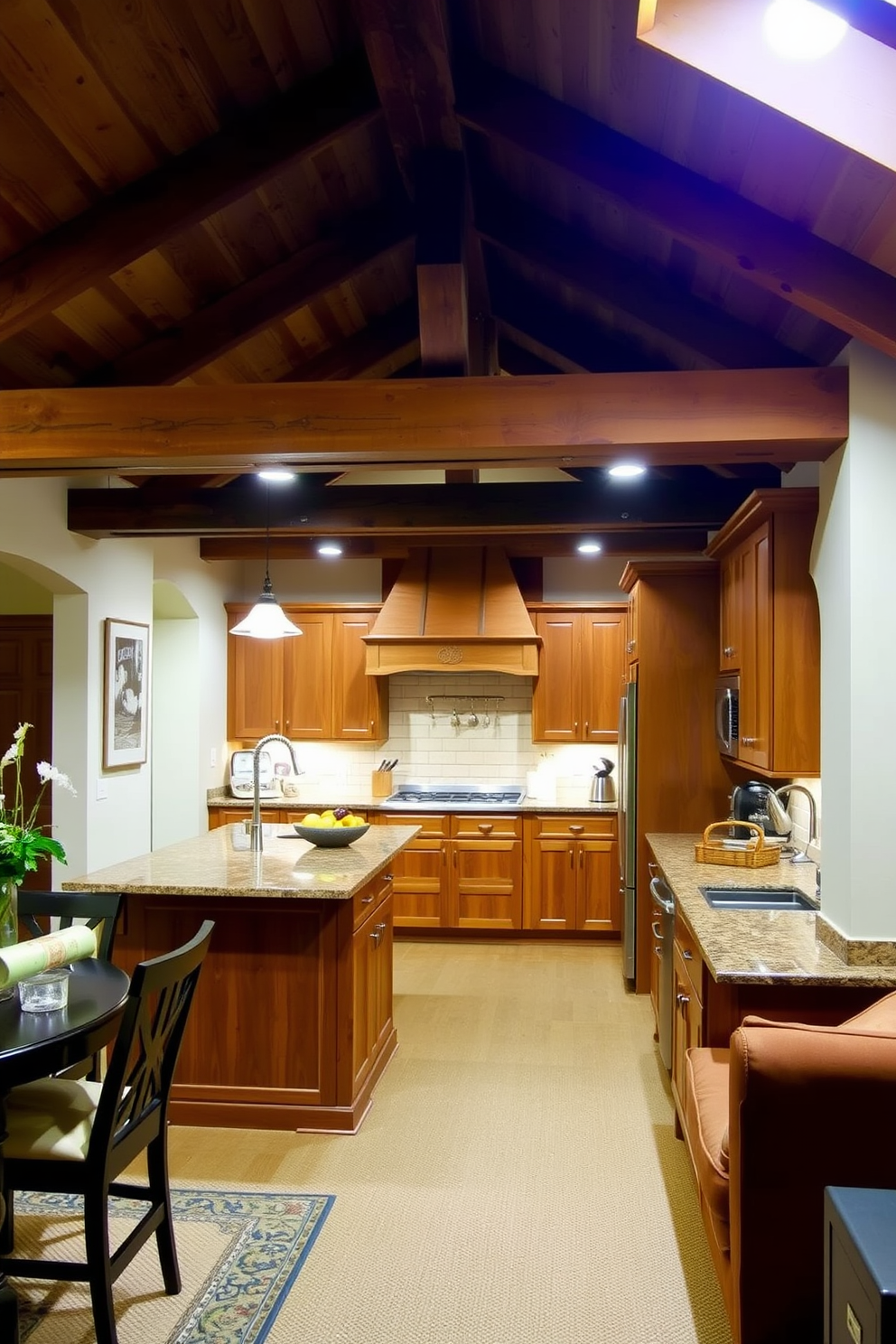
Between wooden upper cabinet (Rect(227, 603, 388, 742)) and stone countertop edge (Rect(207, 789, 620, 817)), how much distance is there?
437 millimetres

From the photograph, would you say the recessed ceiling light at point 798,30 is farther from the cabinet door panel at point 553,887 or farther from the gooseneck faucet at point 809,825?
the cabinet door panel at point 553,887

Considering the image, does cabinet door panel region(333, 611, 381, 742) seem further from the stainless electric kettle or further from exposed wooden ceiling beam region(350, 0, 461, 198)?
exposed wooden ceiling beam region(350, 0, 461, 198)

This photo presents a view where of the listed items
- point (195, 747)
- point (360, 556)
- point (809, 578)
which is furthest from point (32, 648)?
point (809, 578)

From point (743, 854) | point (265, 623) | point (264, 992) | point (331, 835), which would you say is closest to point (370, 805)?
point (331, 835)

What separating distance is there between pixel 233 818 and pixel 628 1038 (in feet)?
10.8

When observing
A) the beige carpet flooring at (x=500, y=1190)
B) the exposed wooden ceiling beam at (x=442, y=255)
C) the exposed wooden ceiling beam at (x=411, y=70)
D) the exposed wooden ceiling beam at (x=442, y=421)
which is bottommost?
the beige carpet flooring at (x=500, y=1190)

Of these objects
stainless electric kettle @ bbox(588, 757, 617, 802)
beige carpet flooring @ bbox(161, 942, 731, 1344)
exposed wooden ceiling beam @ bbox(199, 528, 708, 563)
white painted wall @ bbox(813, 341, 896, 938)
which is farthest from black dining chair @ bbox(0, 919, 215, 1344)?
stainless electric kettle @ bbox(588, 757, 617, 802)

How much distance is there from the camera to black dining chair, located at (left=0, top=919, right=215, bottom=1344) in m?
2.10

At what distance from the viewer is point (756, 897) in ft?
11.4

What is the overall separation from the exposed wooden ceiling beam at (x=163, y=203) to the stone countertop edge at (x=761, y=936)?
286 centimetres

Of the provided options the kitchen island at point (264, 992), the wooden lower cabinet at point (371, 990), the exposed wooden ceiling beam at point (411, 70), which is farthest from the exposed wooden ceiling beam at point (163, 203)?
the wooden lower cabinet at point (371, 990)

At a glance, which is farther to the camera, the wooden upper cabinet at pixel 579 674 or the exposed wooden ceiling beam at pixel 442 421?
the wooden upper cabinet at pixel 579 674

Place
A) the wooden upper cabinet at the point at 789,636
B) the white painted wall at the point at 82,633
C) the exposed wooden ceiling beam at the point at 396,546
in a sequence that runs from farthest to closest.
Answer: the exposed wooden ceiling beam at the point at 396,546
the white painted wall at the point at 82,633
the wooden upper cabinet at the point at 789,636

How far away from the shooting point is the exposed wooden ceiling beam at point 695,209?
8.77ft
